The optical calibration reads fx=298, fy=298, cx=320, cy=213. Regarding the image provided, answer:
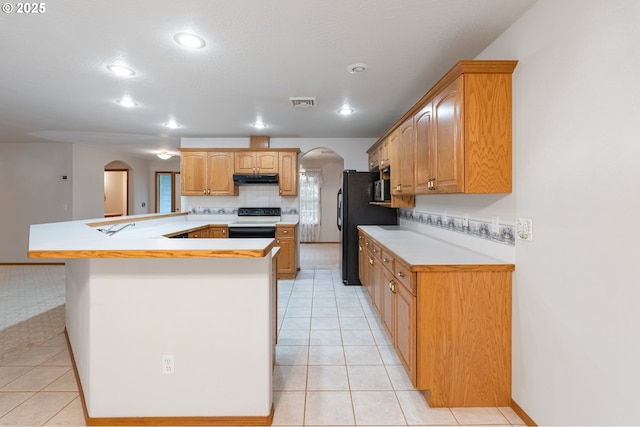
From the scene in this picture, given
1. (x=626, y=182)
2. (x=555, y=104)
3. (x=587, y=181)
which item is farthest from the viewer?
(x=555, y=104)

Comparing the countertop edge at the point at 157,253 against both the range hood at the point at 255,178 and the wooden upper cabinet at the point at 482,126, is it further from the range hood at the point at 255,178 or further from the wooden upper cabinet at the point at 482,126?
the range hood at the point at 255,178

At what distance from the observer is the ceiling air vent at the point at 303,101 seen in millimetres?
3111

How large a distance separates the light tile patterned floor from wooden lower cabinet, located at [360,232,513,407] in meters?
0.13

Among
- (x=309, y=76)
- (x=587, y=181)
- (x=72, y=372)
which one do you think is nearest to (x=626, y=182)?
(x=587, y=181)

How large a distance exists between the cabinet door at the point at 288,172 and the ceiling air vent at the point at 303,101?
1.63 metres

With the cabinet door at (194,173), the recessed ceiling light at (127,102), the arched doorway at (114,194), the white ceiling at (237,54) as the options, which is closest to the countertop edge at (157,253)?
the white ceiling at (237,54)

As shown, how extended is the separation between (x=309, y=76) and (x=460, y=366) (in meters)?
2.44

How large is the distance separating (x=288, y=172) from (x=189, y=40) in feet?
9.90

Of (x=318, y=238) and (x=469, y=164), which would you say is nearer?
(x=469, y=164)

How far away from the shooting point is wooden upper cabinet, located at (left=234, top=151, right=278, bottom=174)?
16.2ft

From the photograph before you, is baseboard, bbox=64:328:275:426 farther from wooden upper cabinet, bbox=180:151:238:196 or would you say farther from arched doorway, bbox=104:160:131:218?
arched doorway, bbox=104:160:131:218

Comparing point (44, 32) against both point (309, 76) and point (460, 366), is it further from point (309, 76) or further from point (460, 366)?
point (460, 366)

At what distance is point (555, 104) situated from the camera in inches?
57.9

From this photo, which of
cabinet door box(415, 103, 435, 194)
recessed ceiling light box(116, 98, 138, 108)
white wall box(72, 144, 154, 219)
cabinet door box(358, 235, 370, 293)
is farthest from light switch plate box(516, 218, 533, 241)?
white wall box(72, 144, 154, 219)
